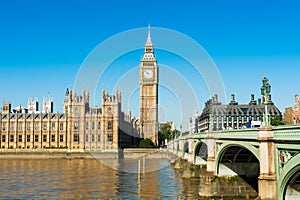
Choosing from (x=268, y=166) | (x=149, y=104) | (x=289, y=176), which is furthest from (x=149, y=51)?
(x=289, y=176)

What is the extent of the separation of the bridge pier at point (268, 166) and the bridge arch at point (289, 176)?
29.2 inches

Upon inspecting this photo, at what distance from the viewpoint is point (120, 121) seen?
106438 mm

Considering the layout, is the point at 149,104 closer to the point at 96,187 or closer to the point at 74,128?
the point at 74,128

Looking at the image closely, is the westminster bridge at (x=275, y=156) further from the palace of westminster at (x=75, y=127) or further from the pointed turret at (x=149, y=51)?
the pointed turret at (x=149, y=51)

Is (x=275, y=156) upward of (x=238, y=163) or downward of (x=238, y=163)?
upward

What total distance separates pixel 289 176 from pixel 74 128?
91096mm

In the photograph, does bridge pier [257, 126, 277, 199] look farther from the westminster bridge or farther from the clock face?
the clock face

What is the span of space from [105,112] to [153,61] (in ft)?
175

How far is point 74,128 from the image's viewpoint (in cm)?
10606

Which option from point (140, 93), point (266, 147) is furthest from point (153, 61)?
point (266, 147)

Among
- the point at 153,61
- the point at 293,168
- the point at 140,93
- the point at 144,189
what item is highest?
the point at 153,61

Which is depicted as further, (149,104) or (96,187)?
(149,104)

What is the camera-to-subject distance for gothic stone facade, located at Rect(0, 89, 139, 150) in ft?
337

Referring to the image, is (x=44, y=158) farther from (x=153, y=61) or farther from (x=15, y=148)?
(x=153, y=61)
